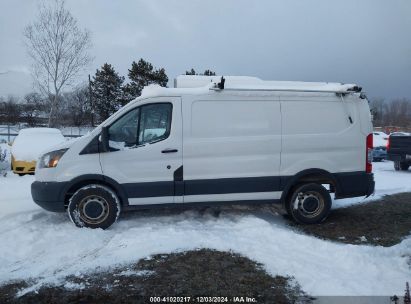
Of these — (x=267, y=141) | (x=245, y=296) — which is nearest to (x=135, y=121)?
(x=267, y=141)

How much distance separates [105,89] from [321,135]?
43.6m

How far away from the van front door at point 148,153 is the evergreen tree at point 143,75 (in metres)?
32.2

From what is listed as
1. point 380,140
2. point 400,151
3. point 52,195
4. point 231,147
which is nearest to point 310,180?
point 231,147

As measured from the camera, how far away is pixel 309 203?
6660 mm

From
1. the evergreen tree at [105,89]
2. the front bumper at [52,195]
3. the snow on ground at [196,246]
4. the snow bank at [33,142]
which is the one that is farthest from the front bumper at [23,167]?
the evergreen tree at [105,89]

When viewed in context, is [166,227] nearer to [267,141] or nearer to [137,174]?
[137,174]

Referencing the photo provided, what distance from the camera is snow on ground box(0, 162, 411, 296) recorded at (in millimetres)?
4348

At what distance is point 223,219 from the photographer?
6.61 meters

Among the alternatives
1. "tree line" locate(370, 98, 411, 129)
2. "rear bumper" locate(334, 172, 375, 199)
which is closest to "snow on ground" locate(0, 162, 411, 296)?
"rear bumper" locate(334, 172, 375, 199)

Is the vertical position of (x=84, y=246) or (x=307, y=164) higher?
(x=307, y=164)

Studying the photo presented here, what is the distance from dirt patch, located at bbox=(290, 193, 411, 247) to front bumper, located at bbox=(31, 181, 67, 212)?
12.5ft

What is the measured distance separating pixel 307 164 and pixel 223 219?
1.70 meters

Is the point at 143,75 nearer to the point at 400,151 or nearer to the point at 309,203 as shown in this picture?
the point at 400,151

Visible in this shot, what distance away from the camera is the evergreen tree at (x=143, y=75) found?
38156 mm
